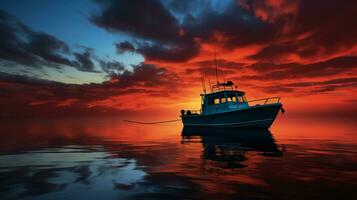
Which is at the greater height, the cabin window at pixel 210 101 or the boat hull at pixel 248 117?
the cabin window at pixel 210 101

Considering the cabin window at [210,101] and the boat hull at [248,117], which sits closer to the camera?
the boat hull at [248,117]

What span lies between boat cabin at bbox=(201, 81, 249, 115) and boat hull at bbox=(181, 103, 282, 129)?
0.95m

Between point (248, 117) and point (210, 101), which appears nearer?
point (248, 117)

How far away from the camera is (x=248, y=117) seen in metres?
28.6

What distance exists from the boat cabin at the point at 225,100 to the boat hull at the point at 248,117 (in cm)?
95

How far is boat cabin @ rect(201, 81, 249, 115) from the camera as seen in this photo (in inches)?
1210

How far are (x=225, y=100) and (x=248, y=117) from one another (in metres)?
3.80

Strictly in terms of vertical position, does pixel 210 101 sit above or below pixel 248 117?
above

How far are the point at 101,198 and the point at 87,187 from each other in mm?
1175

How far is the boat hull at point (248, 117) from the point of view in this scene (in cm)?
2705

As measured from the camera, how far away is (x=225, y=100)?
31.1 meters

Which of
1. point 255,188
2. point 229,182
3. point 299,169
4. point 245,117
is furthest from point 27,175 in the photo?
point 245,117

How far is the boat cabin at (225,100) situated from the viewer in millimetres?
30734

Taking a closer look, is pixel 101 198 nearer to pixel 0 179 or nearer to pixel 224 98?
pixel 0 179
